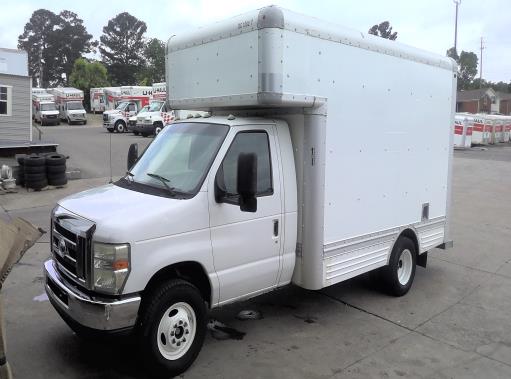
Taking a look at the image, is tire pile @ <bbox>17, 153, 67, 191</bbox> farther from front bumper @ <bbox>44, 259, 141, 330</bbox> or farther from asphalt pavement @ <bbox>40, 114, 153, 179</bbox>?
front bumper @ <bbox>44, 259, 141, 330</bbox>

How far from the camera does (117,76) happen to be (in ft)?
302

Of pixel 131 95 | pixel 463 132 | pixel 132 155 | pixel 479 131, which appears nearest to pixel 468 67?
pixel 479 131

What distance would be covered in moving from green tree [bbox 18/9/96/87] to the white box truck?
353 ft

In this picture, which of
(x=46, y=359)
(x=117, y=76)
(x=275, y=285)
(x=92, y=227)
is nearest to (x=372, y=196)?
(x=275, y=285)

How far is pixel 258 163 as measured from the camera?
15.5 ft

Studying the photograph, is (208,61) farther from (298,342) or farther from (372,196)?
(298,342)

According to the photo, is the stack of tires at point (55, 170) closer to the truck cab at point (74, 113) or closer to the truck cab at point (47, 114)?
the truck cab at point (47, 114)

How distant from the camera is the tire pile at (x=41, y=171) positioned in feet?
43.8

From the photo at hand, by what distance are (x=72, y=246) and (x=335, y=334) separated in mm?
2750

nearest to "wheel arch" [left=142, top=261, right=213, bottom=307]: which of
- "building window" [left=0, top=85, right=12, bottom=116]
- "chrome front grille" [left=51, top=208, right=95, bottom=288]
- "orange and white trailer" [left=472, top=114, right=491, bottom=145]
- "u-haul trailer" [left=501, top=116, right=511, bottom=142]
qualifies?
"chrome front grille" [left=51, top=208, right=95, bottom=288]

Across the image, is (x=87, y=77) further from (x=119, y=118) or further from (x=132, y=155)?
(x=132, y=155)

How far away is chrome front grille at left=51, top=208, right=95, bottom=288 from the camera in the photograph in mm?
3799

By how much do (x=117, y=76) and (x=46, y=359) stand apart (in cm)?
9361

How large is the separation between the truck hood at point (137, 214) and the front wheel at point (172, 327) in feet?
1.60
